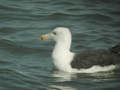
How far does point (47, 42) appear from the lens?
15.2m

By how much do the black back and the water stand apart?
29cm

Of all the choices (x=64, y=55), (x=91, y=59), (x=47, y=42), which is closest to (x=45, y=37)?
(x=64, y=55)

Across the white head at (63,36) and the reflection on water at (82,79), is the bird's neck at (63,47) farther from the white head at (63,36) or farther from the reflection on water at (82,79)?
the reflection on water at (82,79)

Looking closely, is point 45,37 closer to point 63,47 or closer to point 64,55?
point 63,47

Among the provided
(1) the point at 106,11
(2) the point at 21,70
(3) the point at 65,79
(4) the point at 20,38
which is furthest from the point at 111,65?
(1) the point at 106,11

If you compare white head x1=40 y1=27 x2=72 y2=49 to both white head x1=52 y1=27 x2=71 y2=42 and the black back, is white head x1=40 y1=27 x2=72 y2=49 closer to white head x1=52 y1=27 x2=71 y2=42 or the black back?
white head x1=52 y1=27 x2=71 y2=42

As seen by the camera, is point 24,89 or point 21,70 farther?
point 21,70

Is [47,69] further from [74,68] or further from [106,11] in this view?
[106,11]

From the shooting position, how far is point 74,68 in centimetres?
1222

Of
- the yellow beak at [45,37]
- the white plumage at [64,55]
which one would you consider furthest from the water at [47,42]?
the yellow beak at [45,37]

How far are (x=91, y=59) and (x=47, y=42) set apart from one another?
10.7 ft

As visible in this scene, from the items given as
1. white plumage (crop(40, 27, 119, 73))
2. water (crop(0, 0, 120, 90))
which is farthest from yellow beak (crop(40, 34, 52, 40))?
water (crop(0, 0, 120, 90))

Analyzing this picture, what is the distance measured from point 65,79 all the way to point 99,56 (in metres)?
1.14

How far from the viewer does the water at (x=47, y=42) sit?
11.6 m
